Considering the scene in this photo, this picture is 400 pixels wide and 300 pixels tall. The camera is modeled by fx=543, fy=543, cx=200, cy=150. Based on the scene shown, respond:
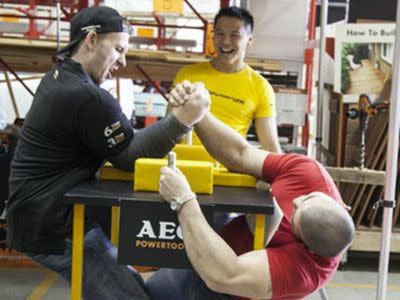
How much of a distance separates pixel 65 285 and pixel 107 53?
2.90 m

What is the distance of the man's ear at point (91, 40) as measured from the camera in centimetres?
212

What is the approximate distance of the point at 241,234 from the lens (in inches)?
89.2

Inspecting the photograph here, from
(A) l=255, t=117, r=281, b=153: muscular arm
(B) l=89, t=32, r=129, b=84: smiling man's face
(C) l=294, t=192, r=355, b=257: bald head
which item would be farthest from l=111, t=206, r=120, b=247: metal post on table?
(A) l=255, t=117, r=281, b=153: muscular arm

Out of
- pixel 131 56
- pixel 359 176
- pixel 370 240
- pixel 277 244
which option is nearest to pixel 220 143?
pixel 277 244

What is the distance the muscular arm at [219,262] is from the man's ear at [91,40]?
763 millimetres

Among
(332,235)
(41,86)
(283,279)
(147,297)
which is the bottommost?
(147,297)

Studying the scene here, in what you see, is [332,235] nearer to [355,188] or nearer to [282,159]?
[282,159]

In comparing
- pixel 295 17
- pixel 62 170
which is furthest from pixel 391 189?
pixel 295 17

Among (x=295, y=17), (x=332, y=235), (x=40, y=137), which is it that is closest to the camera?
(x=332, y=235)

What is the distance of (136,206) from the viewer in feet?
6.06

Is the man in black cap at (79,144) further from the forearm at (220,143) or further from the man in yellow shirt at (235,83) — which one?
the man in yellow shirt at (235,83)

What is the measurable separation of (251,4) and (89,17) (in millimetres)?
3633

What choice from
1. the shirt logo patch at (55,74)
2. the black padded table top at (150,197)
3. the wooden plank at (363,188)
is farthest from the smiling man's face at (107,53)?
the wooden plank at (363,188)

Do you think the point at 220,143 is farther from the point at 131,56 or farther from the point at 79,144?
the point at 131,56
